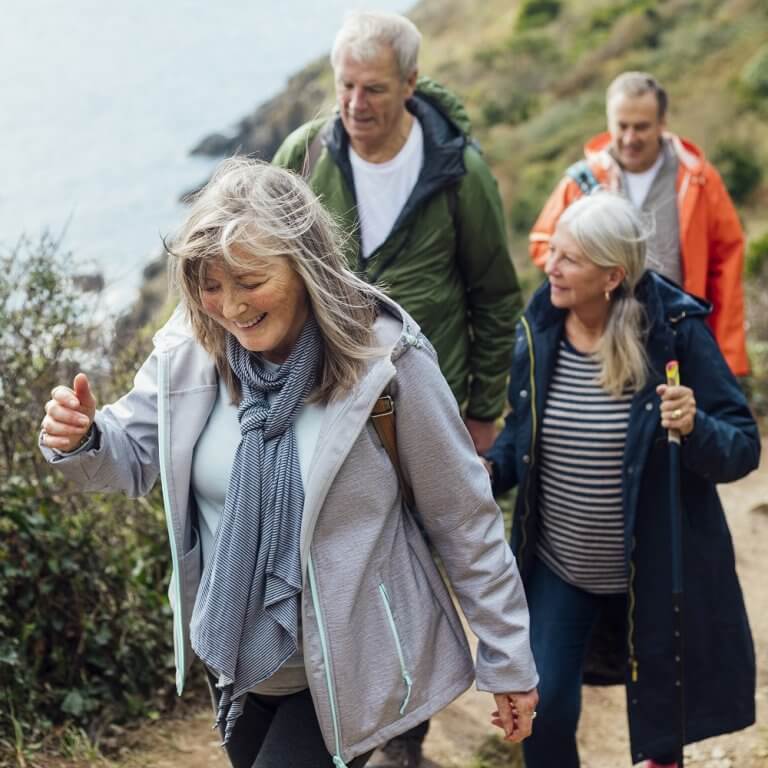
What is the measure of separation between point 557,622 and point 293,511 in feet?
4.44

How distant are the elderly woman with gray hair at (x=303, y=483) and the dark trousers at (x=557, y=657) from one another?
712 millimetres

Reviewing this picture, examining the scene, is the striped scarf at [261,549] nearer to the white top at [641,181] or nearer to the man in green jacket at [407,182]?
the man in green jacket at [407,182]

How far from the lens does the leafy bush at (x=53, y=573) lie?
3795 mm

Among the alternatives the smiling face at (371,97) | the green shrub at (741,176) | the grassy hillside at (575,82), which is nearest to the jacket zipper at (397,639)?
the smiling face at (371,97)

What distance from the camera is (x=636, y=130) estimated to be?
5062 millimetres

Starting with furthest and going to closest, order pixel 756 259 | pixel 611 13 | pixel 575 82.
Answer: pixel 611 13 < pixel 575 82 < pixel 756 259

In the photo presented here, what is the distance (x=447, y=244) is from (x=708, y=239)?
1679mm

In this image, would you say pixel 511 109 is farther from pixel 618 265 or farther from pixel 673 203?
pixel 618 265

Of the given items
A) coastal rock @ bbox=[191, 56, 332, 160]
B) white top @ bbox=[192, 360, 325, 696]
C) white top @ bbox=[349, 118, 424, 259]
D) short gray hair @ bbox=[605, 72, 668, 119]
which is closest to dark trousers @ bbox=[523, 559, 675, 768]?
white top @ bbox=[192, 360, 325, 696]

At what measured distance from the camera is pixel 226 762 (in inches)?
161

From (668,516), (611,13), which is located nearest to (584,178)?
(668,516)

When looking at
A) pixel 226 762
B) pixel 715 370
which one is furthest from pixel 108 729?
pixel 715 370

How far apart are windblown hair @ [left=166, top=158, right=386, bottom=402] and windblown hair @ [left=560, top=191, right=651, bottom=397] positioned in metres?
1.09

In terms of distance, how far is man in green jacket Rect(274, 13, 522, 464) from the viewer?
3.80m
